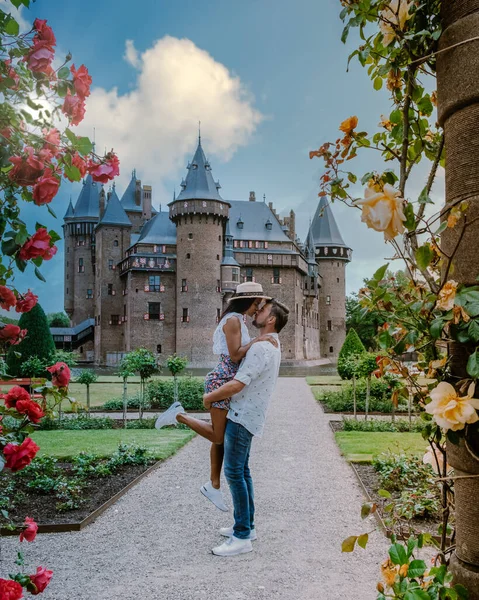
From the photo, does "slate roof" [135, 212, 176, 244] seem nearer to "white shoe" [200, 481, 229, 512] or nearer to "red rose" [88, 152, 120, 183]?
"white shoe" [200, 481, 229, 512]

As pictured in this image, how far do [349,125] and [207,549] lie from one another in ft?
11.8

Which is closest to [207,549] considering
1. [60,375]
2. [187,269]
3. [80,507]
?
[80,507]

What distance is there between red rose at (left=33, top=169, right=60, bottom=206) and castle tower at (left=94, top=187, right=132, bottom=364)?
52.0 meters

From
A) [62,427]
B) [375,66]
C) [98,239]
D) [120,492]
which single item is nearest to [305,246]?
[98,239]

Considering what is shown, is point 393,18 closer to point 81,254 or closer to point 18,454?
point 18,454

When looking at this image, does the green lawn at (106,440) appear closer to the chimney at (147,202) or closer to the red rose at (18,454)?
the red rose at (18,454)

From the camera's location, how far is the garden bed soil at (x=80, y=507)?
539 centimetres

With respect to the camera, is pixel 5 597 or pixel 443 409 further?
pixel 5 597

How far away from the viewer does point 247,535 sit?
4.50 metres

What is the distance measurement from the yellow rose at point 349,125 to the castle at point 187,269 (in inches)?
1761

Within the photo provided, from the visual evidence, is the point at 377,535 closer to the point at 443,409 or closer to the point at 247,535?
the point at 247,535

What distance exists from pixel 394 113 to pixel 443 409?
1110 mm

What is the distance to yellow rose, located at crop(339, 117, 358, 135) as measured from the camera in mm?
2005

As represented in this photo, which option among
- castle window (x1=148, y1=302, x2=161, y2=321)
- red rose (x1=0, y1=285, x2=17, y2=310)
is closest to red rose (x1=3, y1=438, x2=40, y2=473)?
red rose (x1=0, y1=285, x2=17, y2=310)
